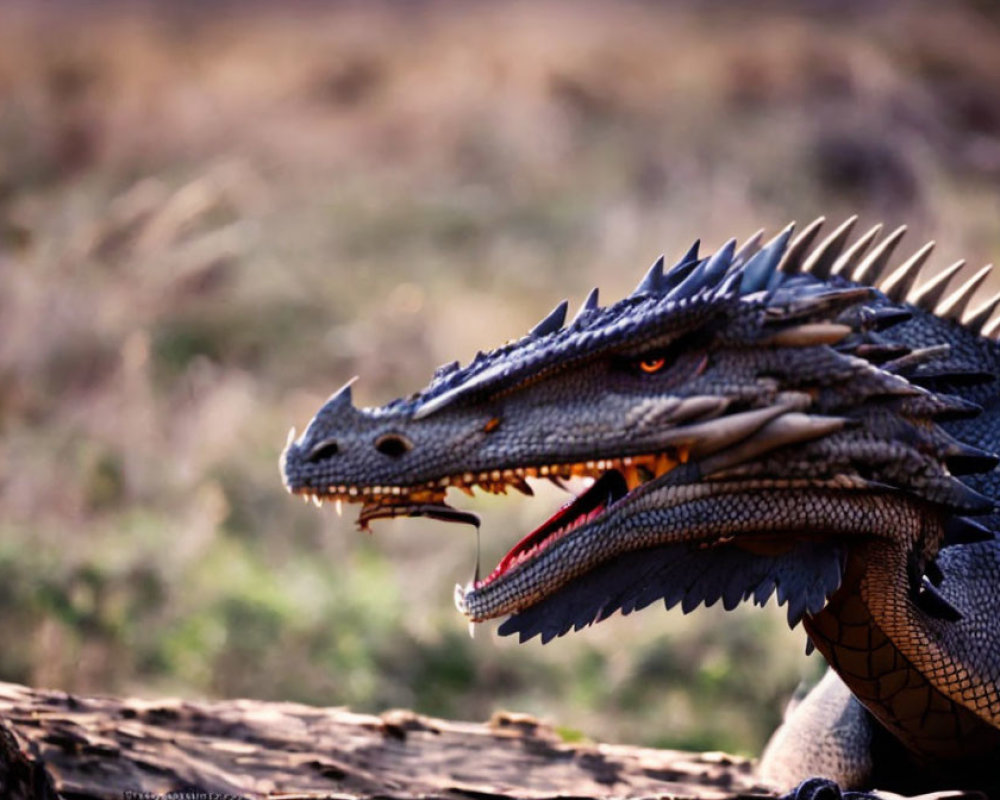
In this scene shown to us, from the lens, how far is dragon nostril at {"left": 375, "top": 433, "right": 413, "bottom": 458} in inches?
140

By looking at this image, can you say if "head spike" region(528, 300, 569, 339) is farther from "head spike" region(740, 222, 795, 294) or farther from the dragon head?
"head spike" region(740, 222, 795, 294)

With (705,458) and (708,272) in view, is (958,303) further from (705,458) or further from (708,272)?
(705,458)

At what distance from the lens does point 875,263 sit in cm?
432

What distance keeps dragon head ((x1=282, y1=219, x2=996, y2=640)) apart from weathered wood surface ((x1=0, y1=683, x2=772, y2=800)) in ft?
3.81

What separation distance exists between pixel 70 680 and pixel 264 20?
14.7 metres

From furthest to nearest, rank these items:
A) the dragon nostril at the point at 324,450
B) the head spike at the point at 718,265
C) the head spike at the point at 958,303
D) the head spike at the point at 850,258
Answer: the head spike at the point at 958,303
the head spike at the point at 850,258
the head spike at the point at 718,265
the dragon nostril at the point at 324,450

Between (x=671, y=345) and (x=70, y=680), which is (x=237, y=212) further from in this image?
(x=671, y=345)

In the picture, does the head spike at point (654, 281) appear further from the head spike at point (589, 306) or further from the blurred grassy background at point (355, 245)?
the blurred grassy background at point (355, 245)

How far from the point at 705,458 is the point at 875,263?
3.32 ft

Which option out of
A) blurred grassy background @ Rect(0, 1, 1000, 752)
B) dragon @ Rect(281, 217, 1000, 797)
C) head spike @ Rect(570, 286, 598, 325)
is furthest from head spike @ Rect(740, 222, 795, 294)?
blurred grassy background @ Rect(0, 1, 1000, 752)

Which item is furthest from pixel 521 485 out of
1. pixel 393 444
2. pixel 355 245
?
pixel 355 245

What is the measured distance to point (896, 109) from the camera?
1608 cm

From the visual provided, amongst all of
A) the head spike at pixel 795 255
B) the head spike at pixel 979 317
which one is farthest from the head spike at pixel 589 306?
the head spike at pixel 979 317

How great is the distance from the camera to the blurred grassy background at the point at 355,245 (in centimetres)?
823
